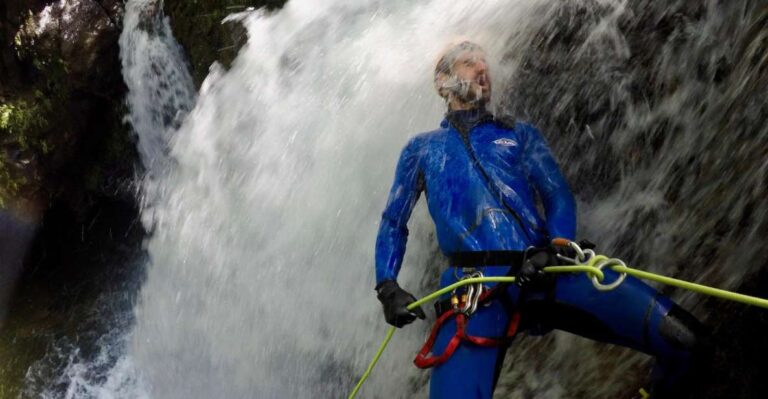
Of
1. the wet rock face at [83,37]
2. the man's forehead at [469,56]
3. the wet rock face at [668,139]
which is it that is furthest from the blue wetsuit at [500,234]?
the wet rock face at [83,37]

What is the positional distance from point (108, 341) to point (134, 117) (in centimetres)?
286

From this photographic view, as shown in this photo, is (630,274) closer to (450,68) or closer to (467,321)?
(467,321)

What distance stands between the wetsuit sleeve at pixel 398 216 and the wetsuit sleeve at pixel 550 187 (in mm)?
534

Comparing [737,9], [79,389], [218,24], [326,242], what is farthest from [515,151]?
[79,389]

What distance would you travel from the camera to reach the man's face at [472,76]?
2.86 meters

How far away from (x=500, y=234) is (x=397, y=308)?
53 cm

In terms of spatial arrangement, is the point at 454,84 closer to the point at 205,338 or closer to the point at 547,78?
the point at 547,78

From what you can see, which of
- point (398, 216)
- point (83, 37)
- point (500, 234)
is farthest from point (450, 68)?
point (83, 37)

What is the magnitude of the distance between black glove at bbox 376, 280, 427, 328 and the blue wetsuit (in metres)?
0.12

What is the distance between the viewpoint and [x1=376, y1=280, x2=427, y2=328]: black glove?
2.47 m

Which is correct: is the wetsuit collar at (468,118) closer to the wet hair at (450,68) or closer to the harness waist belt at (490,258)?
the wet hair at (450,68)

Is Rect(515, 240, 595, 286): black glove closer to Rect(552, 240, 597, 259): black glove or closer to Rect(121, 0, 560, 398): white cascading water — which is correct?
Rect(552, 240, 597, 259): black glove

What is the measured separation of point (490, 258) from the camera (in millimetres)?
2494

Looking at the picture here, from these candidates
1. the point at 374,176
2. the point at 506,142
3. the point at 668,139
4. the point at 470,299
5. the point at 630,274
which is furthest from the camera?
the point at 374,176
